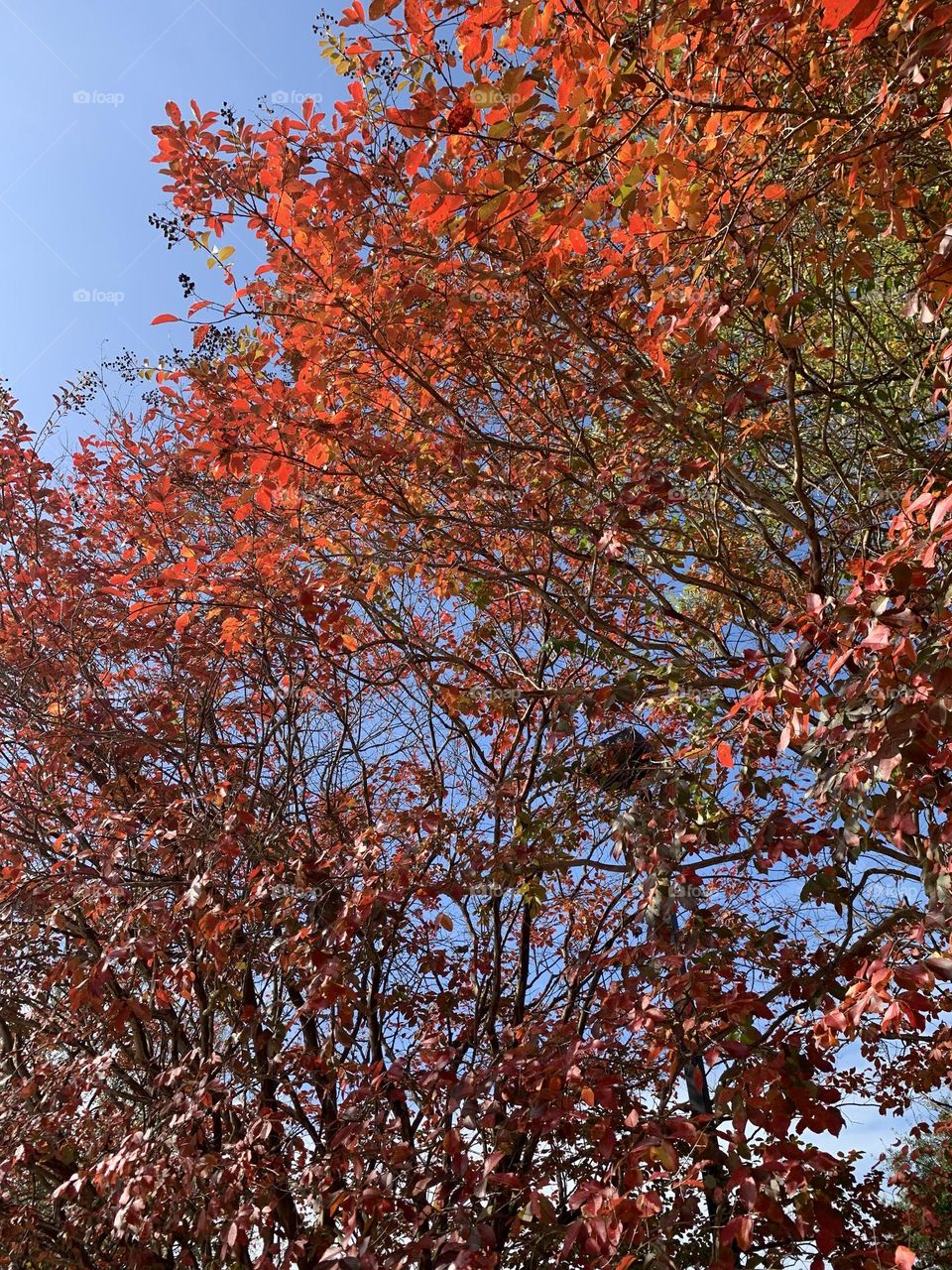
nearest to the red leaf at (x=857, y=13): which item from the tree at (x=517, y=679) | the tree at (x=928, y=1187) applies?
the tree at (x=517, y=679)

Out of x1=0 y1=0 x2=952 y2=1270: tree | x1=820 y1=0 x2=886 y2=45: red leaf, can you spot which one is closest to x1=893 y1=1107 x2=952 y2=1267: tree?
x1=0 y1=0 x2=952 y2=1270: tree

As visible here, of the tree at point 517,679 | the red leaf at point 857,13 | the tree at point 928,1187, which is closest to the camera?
the red leaf at point 857,13

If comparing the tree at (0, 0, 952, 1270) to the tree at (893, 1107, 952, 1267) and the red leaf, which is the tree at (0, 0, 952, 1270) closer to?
the red leaf

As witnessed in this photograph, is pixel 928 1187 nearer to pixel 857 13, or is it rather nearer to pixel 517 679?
pixel 517 679

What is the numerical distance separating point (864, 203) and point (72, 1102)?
614 cm

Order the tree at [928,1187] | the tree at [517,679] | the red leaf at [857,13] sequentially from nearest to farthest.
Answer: the red leaf at [857,13] → the tree at [517,679] → the tree at [928,1187]

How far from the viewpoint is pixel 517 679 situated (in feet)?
20.1

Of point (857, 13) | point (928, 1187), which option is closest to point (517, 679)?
point (857, 13)

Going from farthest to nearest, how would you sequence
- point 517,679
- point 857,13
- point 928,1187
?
point 928,1187 < point 517,679 < point 857,13

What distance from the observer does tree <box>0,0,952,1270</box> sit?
3.08m

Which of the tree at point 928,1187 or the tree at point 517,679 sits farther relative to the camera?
the tree at point 928,1187

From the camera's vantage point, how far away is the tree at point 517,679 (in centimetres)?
308

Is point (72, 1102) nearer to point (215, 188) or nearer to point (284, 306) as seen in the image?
point (284, 306)

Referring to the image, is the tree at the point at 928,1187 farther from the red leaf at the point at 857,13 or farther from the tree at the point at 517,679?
the red leaf at the point at 857,13
